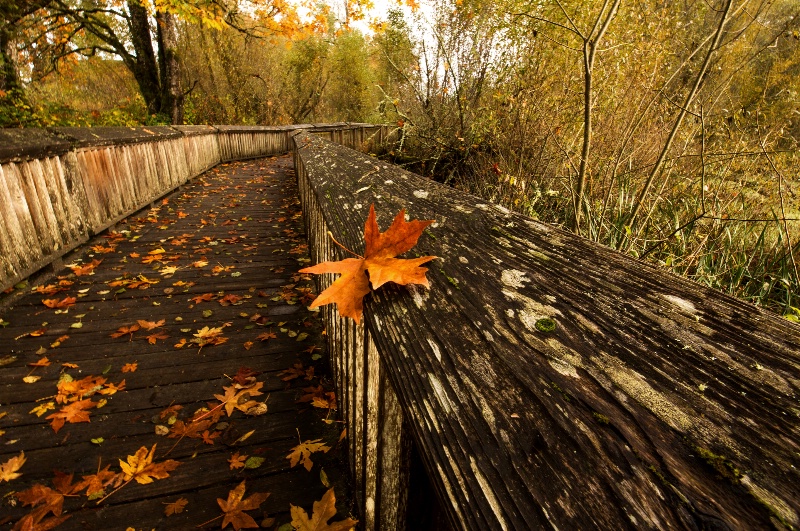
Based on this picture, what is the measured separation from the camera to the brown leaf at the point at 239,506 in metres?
1.70

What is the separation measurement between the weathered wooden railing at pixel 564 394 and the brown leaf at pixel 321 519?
310 mm

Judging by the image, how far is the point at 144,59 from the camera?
12.8 m

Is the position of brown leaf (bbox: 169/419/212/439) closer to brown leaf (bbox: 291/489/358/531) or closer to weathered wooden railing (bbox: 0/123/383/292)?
brown leaf (bbox: 291/489/358/531)

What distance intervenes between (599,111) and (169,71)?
13334 mm

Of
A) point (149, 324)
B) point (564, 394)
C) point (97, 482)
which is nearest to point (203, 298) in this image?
point (149, 324)

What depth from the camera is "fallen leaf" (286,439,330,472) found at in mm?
2020

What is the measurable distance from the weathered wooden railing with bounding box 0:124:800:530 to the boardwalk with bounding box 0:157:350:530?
1.01m

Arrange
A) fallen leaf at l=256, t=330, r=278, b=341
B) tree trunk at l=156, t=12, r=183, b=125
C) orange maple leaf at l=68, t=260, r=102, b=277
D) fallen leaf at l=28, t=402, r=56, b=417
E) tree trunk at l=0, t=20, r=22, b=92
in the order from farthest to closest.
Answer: tree trunk at l=156, t=12, r=183, b=125
tree trunk at l=0, t=20, r=22, b=92
orange maple leaf at l=68, t=260, r=102, b=277
fallen leaf at l=256, t=330, r=278, b=341
fallen leaf at l=28, t=402, r=56, b=417

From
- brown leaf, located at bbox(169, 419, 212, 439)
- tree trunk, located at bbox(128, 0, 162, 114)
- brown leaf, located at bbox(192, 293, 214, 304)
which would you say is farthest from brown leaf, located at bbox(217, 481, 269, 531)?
tree trunk, located at bbox(128, 0, 162, 114)

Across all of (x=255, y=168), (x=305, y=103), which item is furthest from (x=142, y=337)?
(x=305, y=103)

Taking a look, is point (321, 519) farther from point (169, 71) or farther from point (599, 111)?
point (169, 71)

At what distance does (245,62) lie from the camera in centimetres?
1855

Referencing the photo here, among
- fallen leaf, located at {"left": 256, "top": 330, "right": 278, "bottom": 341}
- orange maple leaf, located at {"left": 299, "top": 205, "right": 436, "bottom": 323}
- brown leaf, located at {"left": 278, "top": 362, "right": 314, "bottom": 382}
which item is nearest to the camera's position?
orange maple leaf, located at {"left": 299, "top": 205, "right": 436, "bottom": 323}

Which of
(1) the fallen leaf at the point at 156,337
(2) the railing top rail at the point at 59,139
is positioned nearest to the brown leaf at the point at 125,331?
(1) the fallen leaf at the point at 156,337
